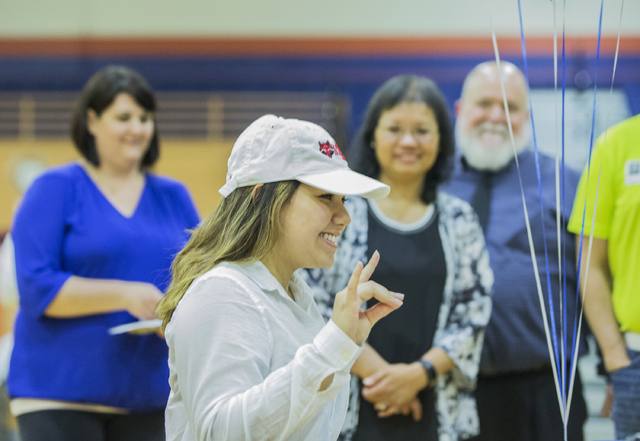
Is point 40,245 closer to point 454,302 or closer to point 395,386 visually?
point 395,386

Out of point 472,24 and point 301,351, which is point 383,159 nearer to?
point 301,351

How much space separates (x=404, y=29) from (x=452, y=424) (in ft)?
13.9

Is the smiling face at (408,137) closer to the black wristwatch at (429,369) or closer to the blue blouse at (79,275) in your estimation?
the black wristwatch at (429,369)

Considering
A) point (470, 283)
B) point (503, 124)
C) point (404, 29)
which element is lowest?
point (470, 283)

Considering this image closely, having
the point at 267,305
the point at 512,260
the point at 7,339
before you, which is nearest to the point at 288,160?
the point at 267,305

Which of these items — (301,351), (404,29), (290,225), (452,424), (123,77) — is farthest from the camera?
(404,29)

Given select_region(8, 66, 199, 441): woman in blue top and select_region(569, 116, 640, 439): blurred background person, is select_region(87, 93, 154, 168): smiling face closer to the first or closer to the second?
select_region(8, 66, 199, 441): woman in blue top

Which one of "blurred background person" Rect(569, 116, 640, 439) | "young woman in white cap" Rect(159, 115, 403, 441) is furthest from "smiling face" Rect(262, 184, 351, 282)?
"blurred background person" Rect(569, 116, 640, 439)

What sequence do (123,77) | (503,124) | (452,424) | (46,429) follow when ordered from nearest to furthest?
(46,429), (452,424), (123,77), (503,124)

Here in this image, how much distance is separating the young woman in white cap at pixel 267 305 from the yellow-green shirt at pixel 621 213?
2.58 feet

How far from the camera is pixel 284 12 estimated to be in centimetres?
537

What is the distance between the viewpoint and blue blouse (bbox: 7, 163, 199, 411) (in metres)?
1.50

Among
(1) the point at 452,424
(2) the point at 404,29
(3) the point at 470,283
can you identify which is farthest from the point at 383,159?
(2) the point at 404,29

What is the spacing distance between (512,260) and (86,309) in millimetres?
1174
